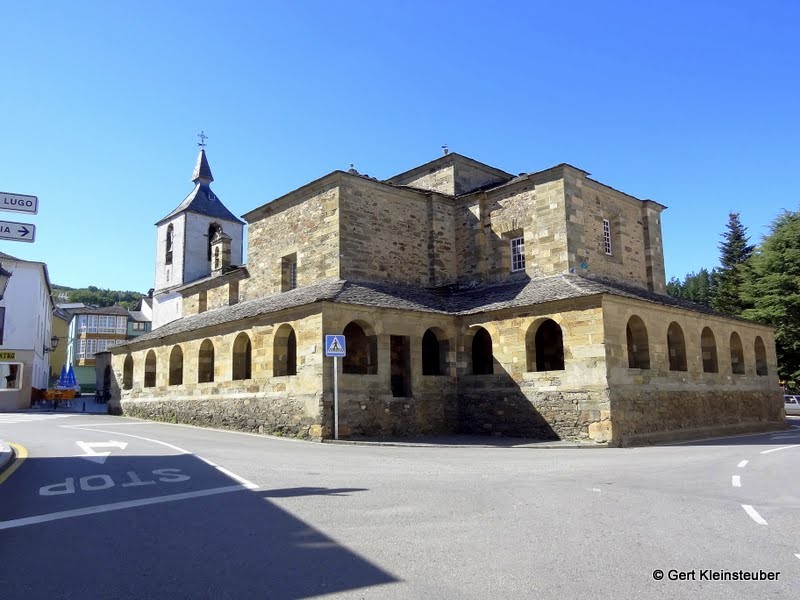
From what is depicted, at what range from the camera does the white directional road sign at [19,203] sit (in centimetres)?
849

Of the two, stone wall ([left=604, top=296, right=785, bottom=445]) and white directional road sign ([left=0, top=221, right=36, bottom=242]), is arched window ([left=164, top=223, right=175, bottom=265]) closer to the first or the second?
stone wall ([left=604, top=296, right=785, bottom=445])

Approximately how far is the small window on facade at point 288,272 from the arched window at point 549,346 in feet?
30.7

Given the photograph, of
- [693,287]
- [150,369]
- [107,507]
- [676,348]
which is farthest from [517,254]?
[693,287]

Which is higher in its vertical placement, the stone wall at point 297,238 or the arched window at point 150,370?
the stone wall at point 297,238

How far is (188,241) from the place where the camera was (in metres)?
39.3

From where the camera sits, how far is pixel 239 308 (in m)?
23.8

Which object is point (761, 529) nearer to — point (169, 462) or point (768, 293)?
point (169, 462)

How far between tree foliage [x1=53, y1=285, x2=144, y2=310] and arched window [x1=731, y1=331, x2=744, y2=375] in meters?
93.5

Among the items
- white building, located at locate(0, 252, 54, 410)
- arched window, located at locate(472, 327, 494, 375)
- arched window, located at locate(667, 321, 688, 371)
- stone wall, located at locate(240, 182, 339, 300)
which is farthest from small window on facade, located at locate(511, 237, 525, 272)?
white building, located at locate(0, 252, 54, 410)

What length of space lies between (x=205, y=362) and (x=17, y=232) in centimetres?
1529

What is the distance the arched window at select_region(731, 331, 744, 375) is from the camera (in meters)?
23.5

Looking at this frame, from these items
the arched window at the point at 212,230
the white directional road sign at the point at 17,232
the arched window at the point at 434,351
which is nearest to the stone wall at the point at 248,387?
the arched window at the point at 434,351

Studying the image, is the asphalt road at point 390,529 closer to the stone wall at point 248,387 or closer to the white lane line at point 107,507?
the white lane line at point 107,507

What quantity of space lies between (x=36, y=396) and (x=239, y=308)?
2244cm
